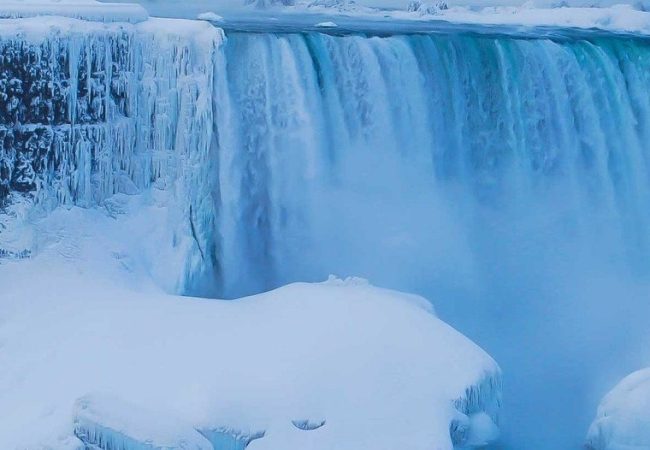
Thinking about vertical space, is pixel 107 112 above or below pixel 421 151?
above

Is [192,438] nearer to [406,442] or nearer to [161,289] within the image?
[406,442]

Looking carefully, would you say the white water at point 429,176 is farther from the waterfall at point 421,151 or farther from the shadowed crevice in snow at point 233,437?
the shadowed crevice in snow at point 233,437

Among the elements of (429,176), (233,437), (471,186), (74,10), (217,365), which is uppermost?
(74,10)

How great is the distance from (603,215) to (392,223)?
2420mm

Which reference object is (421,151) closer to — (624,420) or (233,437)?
(624,420)

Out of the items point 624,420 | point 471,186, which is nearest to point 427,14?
point 471,186

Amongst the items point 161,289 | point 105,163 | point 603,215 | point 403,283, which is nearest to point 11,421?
→ point 161,289

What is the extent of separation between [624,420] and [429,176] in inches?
129

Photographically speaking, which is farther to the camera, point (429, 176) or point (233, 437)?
point (429, 176)

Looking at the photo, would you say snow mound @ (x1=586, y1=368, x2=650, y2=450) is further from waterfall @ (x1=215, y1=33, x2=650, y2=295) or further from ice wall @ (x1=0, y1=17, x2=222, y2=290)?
ice wall @ (x1=0, y1=17, x2=222, y2=290)

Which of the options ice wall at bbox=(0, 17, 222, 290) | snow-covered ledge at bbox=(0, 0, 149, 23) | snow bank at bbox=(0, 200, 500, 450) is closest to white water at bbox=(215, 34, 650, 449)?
ice wall at bbox=(0, 17, 222, 290)

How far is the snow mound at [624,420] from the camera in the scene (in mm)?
6335

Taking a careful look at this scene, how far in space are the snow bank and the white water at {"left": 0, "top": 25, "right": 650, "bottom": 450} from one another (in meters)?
0.81

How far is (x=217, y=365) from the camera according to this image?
18.6 ft
